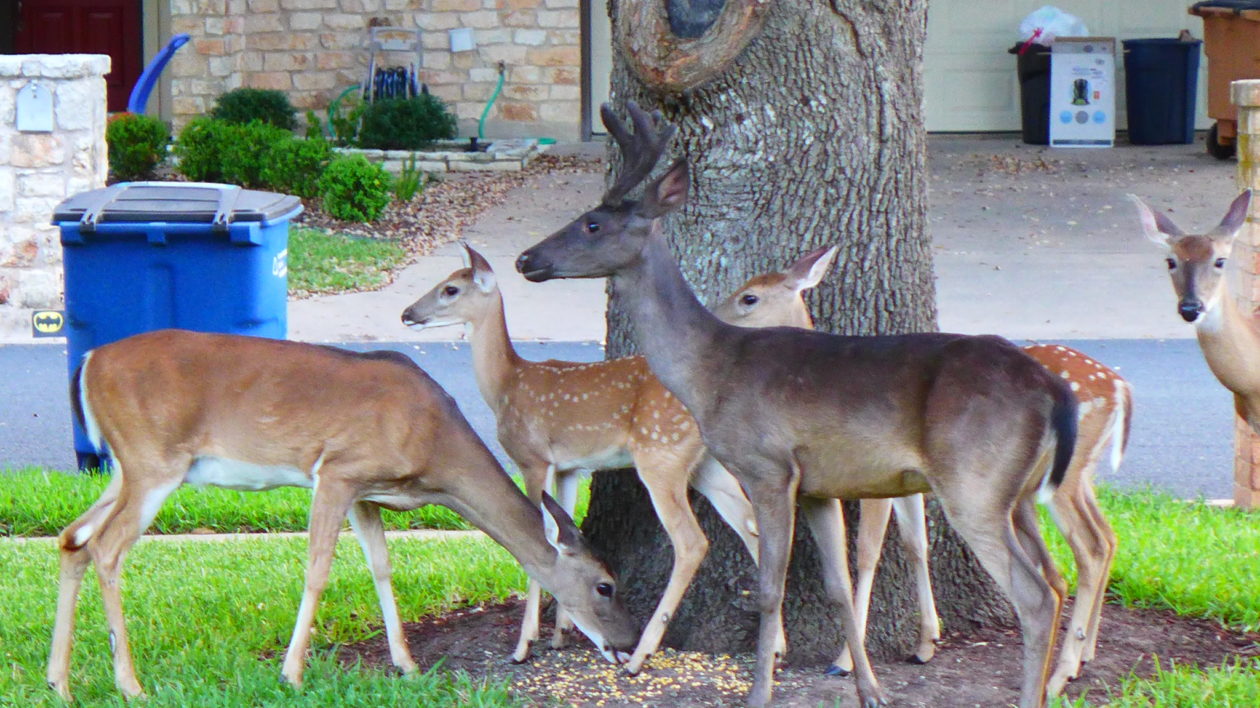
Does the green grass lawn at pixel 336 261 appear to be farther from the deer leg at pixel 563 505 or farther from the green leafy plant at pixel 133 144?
the deer leg at pixel 563 505

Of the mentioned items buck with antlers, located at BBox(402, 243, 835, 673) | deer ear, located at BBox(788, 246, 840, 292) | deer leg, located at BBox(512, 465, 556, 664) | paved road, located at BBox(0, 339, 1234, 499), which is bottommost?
paved road, located at BBox(0, 339, 1234, 499)

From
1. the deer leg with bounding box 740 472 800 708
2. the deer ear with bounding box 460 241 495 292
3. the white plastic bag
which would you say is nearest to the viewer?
the deer leg with bounding box 740 472 800 708

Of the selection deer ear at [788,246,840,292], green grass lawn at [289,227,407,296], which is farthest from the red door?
deer ear at [788,246,840,292]

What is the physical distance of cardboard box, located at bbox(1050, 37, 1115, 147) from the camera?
18969 millimetres

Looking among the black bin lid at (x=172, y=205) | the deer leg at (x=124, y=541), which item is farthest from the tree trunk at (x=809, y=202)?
the black bin lid at (x=172, y=205)

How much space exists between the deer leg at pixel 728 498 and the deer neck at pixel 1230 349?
2.13 m

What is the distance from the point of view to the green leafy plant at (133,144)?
16156 millimetres

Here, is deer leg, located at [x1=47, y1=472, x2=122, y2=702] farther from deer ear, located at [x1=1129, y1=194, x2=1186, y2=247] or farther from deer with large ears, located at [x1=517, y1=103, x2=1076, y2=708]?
deer ear, located at [x1=1129, y1=194, x2=1186, y2=247]

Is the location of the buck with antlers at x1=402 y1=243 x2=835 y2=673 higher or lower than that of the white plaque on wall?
lower

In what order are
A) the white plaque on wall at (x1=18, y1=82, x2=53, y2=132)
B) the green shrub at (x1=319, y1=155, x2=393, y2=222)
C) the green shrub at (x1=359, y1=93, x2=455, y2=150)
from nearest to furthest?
the white plaque on wall at (x1=18, y1=82, x2=53, y2=132) → the green shrub at (x1=319, y1=155, x2=393, y2=222) → the green shrub at (x1=359, y1=93, x2=455, y2=150)

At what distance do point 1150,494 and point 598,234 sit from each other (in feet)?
13.8

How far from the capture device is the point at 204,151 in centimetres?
1580

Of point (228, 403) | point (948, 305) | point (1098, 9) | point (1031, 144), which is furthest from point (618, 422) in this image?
point (1098, 9)

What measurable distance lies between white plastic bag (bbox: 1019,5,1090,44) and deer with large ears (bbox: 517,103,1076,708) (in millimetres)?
15967
